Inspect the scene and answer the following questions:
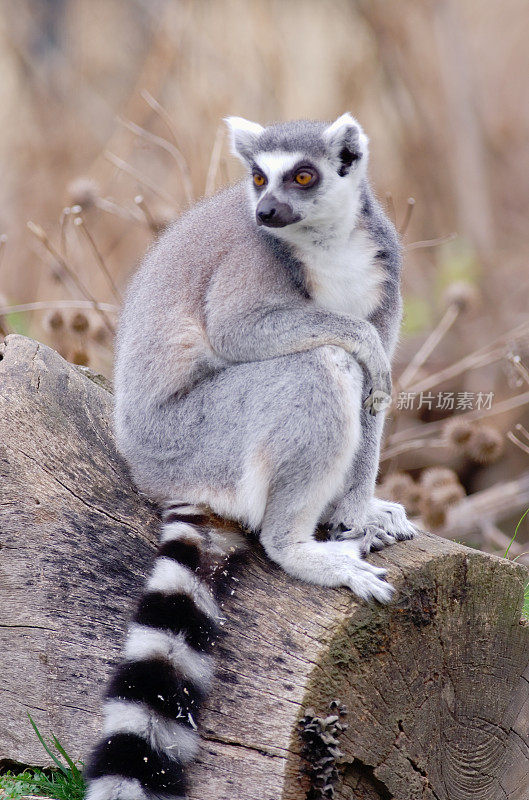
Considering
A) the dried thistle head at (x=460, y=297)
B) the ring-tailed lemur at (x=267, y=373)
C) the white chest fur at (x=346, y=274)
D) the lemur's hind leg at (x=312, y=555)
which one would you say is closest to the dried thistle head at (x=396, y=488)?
the dried thistle head at (x=460, y=297)

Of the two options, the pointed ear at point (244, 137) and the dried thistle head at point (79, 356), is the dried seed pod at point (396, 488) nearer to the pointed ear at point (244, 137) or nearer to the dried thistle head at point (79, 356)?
the dried thistle head at point (79, 356)

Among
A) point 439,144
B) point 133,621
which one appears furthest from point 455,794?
point 439,144

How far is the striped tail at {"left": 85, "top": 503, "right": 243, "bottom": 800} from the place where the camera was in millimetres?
2727

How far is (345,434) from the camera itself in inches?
137

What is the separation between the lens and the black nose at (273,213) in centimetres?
364

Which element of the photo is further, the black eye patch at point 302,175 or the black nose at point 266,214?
the black eye patch at point 302,175

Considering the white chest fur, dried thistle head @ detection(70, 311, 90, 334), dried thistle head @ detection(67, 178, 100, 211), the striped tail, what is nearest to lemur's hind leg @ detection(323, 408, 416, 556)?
the white chest fur

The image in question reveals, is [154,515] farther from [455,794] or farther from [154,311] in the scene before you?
[455,794]

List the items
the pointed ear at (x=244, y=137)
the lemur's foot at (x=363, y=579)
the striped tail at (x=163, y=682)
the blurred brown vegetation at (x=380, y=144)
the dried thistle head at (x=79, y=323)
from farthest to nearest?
the blurred brown vegetation at (x=380, y=144)
the dried thistle head at (x=79, y=323)
the pointed ear at (x=244, y=137)
the lemur's foot at (x=363, y=579)
the striped tail at (x=163, y=682)

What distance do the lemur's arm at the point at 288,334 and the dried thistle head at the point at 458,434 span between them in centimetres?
299

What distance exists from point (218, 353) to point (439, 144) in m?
7.64

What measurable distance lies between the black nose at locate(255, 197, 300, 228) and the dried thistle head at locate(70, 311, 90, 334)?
310 centimetres

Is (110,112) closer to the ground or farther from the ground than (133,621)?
farther from the ground

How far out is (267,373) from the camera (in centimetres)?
363
